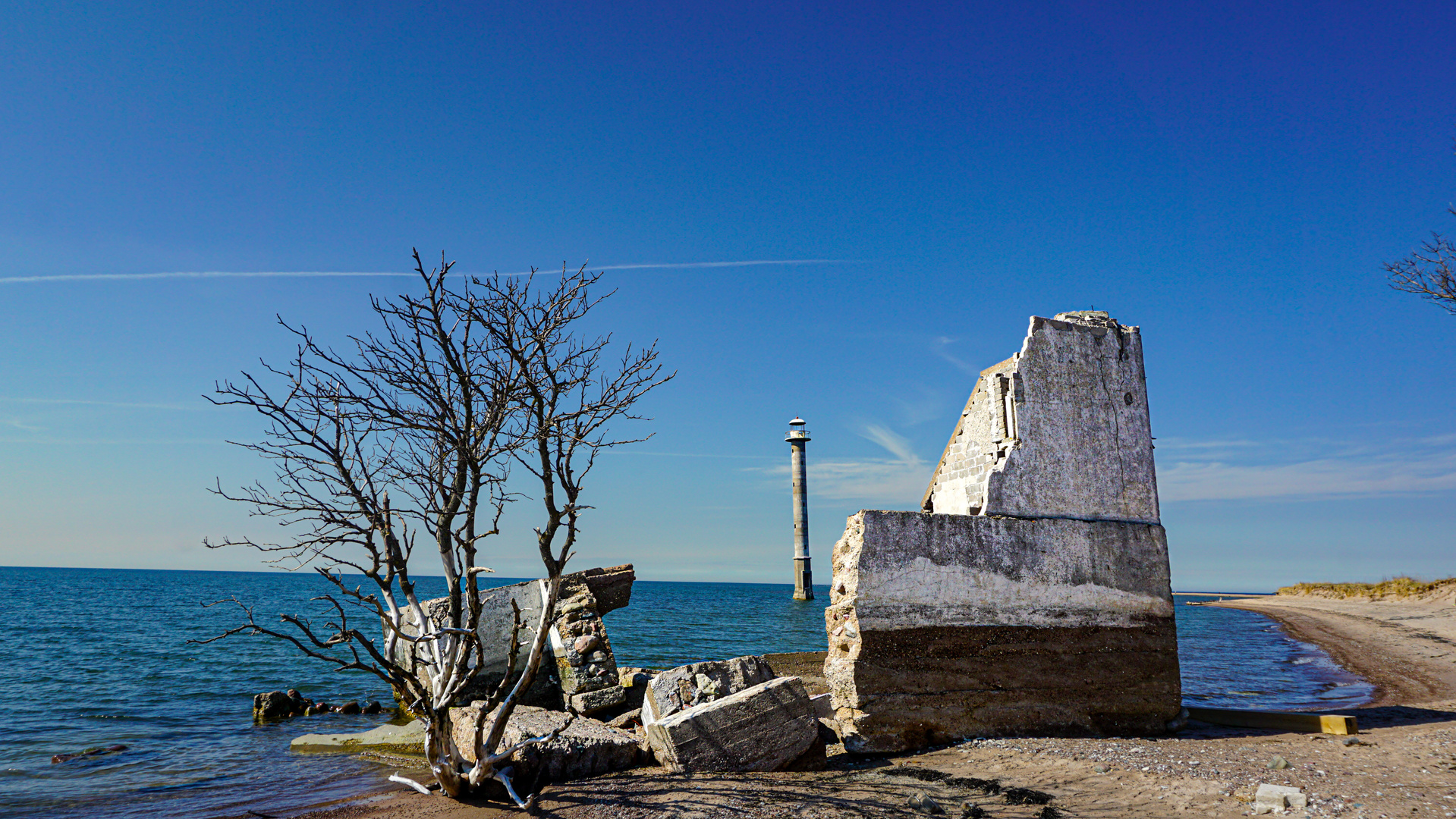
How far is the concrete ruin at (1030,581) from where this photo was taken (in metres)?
7.97

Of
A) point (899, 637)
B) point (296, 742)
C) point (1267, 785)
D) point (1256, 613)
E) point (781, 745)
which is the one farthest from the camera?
point (1256, 613)

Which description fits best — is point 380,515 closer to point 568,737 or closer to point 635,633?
point 568,737

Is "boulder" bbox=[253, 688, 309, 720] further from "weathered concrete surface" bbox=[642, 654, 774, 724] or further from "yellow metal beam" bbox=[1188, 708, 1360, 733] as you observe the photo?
"yellow metal beam" bbox=[1188, 708, 1360, 733]

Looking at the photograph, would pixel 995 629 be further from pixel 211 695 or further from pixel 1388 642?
pixel 1388 642

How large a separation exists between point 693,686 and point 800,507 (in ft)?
121

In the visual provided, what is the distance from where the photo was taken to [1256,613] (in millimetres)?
43875

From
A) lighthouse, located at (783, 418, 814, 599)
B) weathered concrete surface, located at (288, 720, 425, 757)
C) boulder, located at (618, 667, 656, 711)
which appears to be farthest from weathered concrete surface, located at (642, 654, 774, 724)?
lighthouse, located at (783, 418, 814, 599)

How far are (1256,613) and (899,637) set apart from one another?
4656 cm

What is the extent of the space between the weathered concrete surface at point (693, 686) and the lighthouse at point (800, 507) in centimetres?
3626

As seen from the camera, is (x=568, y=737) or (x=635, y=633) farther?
(x=635, y=633)

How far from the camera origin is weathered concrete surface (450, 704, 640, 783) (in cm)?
693

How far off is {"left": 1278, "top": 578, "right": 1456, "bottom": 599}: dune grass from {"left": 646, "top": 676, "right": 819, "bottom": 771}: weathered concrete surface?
1611 inches

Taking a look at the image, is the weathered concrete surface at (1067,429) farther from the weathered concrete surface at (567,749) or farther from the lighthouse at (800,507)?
the lighthouse at (800,507)

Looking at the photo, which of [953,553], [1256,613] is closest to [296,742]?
[953,553]
